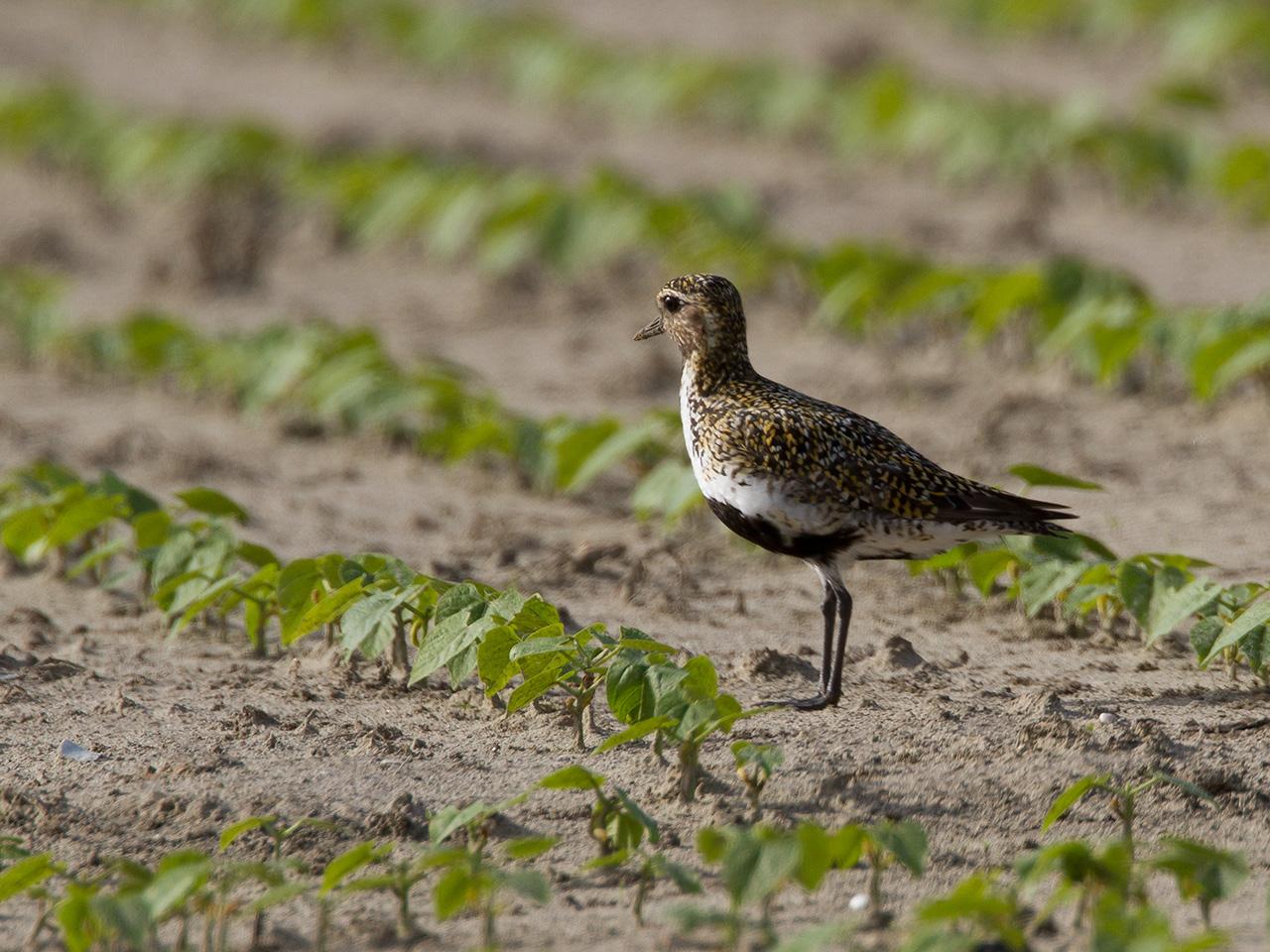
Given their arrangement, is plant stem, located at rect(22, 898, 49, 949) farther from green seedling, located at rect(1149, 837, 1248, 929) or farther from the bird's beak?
the bird's beak

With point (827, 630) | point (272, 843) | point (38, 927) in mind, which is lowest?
point (38, 927)

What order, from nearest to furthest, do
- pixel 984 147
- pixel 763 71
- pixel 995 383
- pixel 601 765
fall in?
pixel 601 765, pixel 995 383, pixel 984 147, pixel 763 71

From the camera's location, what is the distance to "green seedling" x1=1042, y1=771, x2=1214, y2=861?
4.89m

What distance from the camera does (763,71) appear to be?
17.7 m

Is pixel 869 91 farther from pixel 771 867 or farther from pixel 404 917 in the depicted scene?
pixel 771 867

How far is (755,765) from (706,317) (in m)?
1.67

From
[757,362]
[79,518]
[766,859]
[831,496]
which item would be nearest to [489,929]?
[766,859]

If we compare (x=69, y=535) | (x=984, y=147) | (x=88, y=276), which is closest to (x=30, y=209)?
(x=88, y=276)

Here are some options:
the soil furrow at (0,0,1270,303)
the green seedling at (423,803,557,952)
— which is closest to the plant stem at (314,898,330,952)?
the green seedling at (423,803,557,952)

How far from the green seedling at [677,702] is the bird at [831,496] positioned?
2.27 feet

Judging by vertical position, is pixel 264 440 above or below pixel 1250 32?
below

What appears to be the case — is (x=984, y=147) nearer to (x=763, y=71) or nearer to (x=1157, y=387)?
(x=763, y=71)

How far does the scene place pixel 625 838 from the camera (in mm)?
4969

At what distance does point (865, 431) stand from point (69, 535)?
303 centimetres
